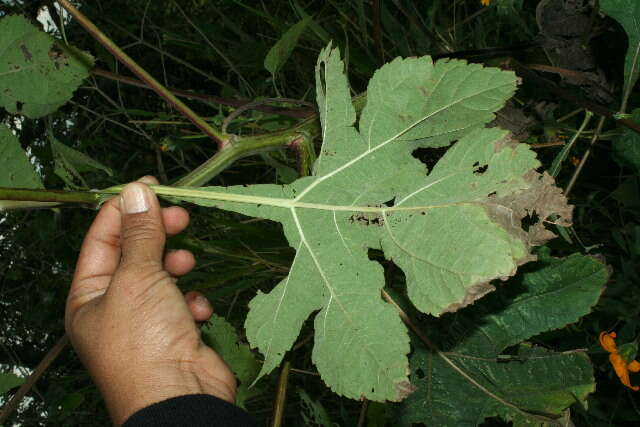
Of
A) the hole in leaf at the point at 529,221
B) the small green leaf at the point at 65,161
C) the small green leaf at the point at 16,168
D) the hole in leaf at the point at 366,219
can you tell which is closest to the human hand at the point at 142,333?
the small green leaf at the point at 16,168

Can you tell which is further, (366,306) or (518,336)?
(518,336)

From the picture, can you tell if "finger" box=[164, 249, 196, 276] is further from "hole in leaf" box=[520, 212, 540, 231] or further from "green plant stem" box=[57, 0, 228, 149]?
"hole in leaf" box=[520, 212, 540, 231]

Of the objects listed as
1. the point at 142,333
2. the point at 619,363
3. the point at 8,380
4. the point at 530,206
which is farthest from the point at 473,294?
the point at 8,380

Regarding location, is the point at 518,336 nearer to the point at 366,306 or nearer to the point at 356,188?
the point at 366,306

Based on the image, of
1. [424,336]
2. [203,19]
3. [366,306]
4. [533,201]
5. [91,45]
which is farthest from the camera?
[91,45]

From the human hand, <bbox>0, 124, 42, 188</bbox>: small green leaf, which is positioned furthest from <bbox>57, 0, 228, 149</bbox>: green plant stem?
<bbox>0, 124, 42, 188</bbox>: small green leaf

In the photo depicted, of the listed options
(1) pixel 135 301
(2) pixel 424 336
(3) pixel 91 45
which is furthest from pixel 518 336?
(3) pixel 91 45

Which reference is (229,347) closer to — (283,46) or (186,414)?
(186,414)
